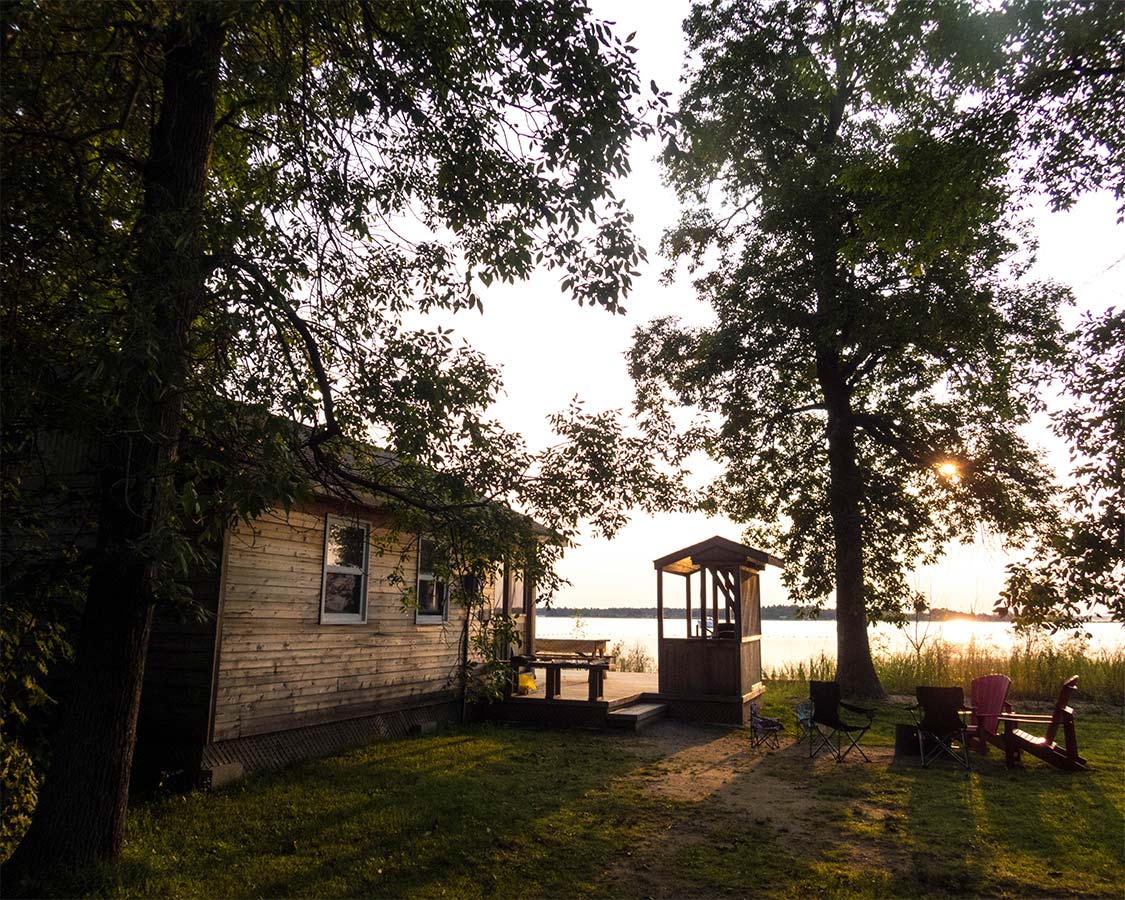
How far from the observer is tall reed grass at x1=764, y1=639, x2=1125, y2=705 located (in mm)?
17109

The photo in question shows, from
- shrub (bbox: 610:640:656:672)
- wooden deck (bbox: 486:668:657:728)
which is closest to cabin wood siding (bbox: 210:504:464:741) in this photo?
wooden deck (bbox: 486:668:657:728)

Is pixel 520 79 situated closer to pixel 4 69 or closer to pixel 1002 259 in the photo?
pixel 4 69

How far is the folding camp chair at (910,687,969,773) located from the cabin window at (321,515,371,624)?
7802 mm

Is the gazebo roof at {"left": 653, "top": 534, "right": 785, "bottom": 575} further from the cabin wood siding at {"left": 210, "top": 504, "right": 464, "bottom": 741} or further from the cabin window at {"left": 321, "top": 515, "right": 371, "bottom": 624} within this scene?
the cabin window at {"left": 321, "top": 515, "right": 371, "bottom": 624}

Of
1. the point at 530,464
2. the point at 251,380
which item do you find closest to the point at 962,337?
the point at 530,464

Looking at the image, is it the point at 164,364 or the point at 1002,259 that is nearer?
the point at 164,364

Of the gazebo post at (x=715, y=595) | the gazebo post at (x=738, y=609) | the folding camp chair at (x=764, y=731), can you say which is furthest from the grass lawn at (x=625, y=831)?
the gazebo post at (x=715, y=595)

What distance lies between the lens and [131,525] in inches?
232

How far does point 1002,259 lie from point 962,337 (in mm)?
2211

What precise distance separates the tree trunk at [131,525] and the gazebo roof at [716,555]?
1057 centimetres

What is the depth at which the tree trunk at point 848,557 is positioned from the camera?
17.8 metres

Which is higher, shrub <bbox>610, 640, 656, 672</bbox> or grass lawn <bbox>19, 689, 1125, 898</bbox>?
shrub <bbox>610, 640, 656, 672</bbox>

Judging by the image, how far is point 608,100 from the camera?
21.7 ft

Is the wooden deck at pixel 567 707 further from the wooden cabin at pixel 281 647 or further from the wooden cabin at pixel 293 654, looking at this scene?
the wooden cabin at pixel 281 647
